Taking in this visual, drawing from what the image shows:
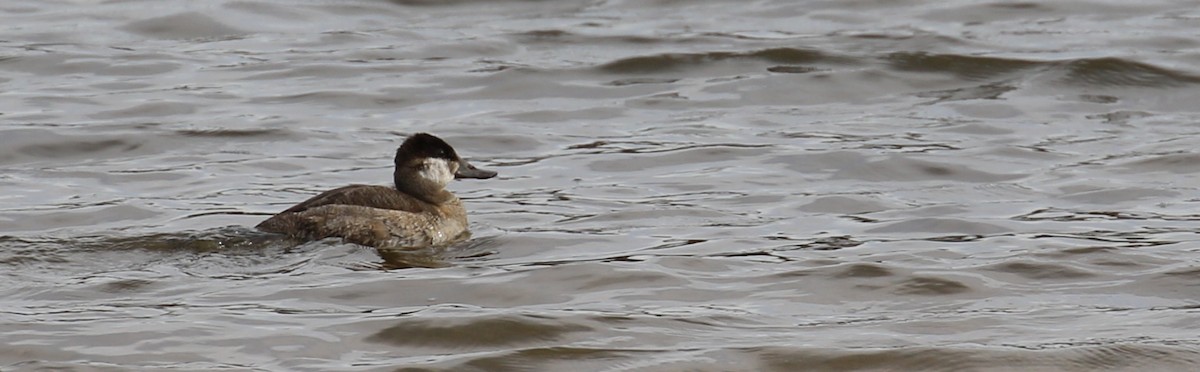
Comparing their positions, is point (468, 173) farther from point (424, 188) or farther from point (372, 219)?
point (372, 219)

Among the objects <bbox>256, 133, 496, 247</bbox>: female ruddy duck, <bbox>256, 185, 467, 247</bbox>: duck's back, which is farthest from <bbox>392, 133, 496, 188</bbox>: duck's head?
<bbox>256, 185, 467, 247</bbox>: duck's back

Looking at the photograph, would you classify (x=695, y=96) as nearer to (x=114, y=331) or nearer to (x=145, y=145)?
(x=145, y=145)

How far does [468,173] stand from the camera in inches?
432

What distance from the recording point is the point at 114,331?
7.95 meters

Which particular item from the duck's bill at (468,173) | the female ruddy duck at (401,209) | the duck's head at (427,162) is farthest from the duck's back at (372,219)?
the duck's bill at (468,173)

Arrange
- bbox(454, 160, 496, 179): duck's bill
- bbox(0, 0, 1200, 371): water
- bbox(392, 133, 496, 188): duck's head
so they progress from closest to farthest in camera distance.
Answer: bbox(0, 0, 1200, 371): water < bbox(392, 133, 496, 188): duck's head < bbox(454, 160, 496, 179): duck's bill

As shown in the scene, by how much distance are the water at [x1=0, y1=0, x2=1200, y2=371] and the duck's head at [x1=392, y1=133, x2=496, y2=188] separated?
0.40 meters

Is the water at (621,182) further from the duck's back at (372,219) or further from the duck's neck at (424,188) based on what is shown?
the duck's neck at (424,188)

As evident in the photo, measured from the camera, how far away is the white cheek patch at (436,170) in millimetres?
10727

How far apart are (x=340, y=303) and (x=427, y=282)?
23.6 inches

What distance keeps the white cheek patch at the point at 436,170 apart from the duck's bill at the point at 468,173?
10 centimetres

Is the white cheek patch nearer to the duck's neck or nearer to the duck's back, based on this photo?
the duck's neck

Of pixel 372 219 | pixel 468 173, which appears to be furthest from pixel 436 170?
pixel 372 219

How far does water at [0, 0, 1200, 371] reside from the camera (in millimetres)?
7941
